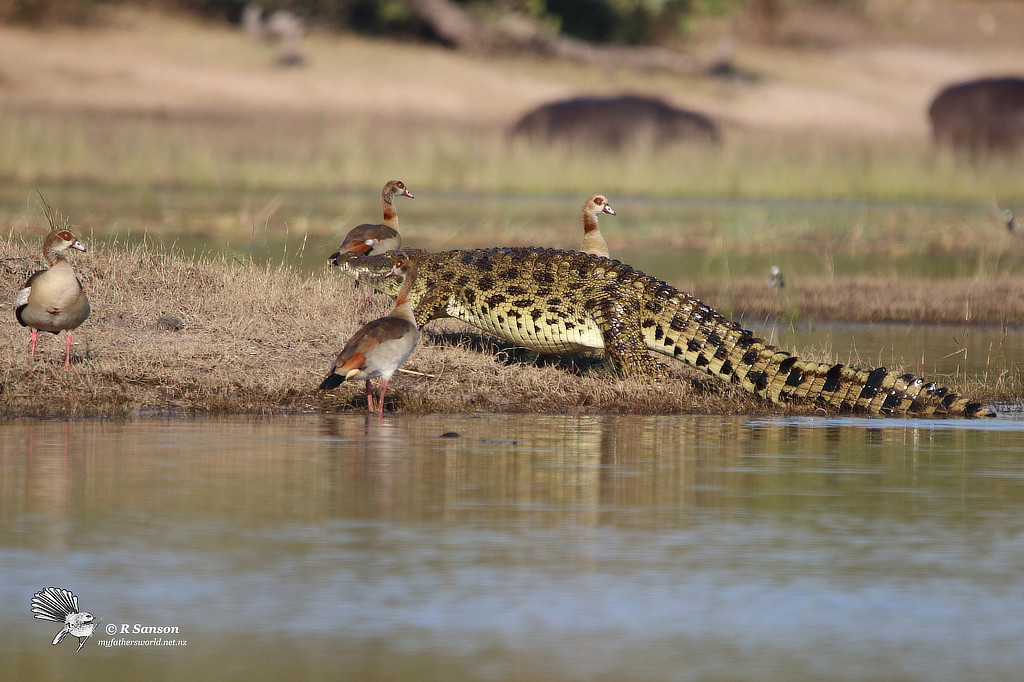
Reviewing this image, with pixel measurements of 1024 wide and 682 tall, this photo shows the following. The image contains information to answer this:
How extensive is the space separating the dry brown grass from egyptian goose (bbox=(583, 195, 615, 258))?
49.9 inches

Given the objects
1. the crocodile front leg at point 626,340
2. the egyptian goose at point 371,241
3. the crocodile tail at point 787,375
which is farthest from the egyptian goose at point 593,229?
the crocodile tail at point 787,375

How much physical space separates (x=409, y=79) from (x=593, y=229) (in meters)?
34.3

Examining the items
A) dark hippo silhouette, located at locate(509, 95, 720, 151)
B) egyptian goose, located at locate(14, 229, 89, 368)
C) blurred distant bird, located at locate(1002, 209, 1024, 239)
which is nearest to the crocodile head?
egyptian goose, located at locate(14, 229, 89, 368)

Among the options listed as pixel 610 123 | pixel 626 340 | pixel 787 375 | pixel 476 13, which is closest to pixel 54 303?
pixel 626 340

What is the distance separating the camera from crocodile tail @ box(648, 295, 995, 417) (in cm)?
1217

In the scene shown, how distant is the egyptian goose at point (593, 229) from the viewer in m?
15.0

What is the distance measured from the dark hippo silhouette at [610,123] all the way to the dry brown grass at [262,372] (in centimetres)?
2703

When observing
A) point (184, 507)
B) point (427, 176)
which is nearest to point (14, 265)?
point (184, 507)

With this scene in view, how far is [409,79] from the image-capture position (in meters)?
48.9

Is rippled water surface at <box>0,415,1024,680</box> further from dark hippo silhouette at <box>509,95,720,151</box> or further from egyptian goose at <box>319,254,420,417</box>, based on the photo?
dark hippo silhouette at <box>509,95,720,151</box>

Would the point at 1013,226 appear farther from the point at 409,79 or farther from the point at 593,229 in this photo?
the point at 409,79

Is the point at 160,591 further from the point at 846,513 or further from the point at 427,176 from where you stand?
the point at 427,176

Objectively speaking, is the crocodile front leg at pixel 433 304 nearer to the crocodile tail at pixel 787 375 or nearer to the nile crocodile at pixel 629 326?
the nile crocodile at pixel 629 326

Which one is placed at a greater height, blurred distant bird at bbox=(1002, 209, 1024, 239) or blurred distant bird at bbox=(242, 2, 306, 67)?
blurred distant bird at bbox=(242, 2, 306, 67)
